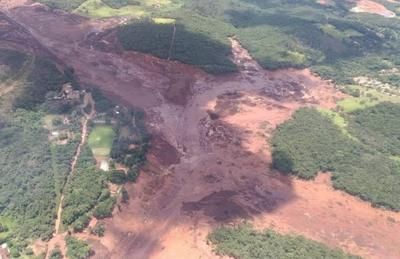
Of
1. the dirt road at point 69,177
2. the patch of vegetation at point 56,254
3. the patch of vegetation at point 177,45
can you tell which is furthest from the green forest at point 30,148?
A: the patch of vegetation at point 177,45

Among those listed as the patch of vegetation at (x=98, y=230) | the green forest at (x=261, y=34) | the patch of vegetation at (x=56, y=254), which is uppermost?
the patch of vegetation at (x=98, y=230)

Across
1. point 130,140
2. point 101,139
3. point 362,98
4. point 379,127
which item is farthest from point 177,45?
point 379,127

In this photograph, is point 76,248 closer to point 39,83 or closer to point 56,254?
point 56,254

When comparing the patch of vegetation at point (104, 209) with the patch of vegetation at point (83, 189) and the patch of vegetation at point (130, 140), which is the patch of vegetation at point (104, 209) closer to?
the patch of vegetation at point (83, 189)

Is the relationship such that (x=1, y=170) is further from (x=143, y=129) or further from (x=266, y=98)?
(x=266, y=98)

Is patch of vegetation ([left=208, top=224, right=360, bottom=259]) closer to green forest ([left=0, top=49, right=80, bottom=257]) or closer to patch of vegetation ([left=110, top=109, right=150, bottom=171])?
patch of vegetation ([left=110, top=109, right=150, bottom=171])

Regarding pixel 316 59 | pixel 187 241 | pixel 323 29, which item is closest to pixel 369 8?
pixel 323 29
